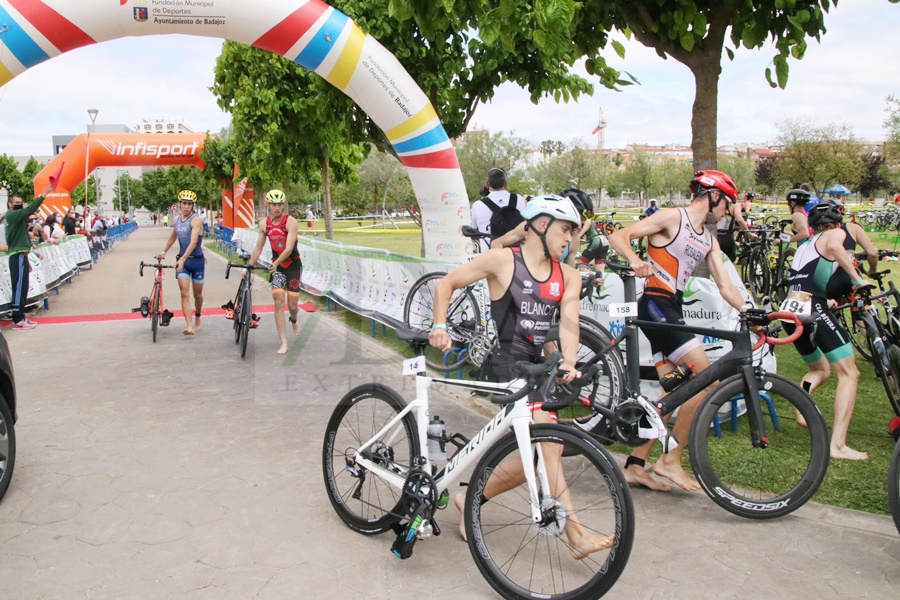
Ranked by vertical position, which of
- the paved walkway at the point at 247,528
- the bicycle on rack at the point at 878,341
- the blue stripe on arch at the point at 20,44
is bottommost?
the paved walkway at the point at 247,528

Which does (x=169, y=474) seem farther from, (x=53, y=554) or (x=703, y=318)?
(x=703, y=318)

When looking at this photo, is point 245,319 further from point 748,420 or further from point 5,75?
point 748,420

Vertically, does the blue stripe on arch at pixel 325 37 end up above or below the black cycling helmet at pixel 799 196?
above

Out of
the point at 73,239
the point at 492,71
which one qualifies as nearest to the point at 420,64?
the point at 492,71

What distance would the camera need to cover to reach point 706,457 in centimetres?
419

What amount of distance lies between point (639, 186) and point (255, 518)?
78.1m

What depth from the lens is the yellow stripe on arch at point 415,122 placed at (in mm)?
10547

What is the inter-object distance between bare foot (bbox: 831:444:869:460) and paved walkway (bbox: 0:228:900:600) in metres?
0.96

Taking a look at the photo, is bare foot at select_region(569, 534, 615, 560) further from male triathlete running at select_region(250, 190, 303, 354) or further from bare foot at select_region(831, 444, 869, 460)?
male triathlete running at select_region(250, 190, 303, 354)

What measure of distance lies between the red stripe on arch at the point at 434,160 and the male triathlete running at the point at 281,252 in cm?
242

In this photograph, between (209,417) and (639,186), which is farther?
(639,186)

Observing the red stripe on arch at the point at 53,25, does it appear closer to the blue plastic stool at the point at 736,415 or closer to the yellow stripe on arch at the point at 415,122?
the yellow stripe on arch at the point at 415,122

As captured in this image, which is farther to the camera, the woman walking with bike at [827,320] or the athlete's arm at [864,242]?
the athlete's arm at [864,242]

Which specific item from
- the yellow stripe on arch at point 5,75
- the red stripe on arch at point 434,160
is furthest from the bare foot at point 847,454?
the yellow stripe on arch at point 5,75
